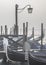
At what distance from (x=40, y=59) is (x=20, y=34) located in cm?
124

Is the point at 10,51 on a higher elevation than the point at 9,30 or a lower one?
lower

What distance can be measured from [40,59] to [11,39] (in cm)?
105

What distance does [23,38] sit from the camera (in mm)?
4727

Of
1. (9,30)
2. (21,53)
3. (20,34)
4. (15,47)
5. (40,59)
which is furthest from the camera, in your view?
(9,30)

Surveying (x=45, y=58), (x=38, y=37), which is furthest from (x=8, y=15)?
(x=45, y=58)

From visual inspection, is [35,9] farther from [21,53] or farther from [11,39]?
[21,53]

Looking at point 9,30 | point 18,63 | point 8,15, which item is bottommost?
point 18,63

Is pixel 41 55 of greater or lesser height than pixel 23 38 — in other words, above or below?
below

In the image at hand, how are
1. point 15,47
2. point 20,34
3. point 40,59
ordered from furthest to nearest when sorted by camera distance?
point 20,34 → point 15,47 → point 40,59

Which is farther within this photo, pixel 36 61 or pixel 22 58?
pixel 22 58

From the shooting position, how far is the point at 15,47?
464 cm

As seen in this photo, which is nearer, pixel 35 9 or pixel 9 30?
pixel 35 9

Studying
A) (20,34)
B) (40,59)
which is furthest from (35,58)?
(20,34)

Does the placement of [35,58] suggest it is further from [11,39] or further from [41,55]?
[11,39]
